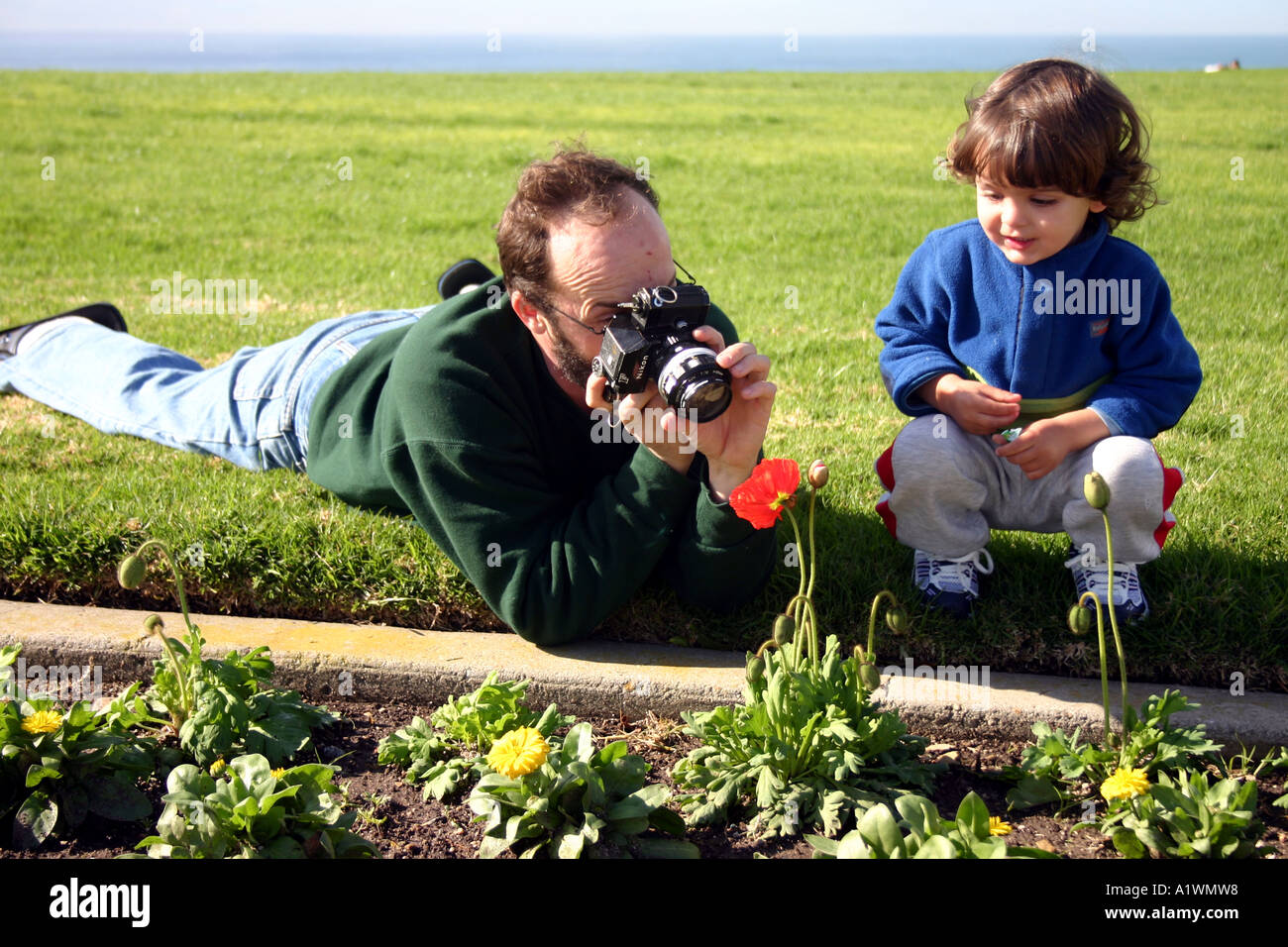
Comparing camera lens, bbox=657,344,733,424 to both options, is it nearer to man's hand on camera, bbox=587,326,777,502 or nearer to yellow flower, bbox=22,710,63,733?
man's hand on camera, bbox=587,326,777,502

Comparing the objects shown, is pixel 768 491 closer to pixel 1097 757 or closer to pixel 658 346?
pixel 658 346

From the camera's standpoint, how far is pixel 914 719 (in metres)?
2.80

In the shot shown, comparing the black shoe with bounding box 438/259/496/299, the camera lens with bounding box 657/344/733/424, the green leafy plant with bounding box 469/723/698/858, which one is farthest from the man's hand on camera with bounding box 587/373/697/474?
the black shoe with bounding box 438/259/496/299

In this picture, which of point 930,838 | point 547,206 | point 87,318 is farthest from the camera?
point 87,318

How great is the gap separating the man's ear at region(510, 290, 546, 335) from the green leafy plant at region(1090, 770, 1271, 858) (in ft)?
5.66

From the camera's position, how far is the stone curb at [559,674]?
276cm

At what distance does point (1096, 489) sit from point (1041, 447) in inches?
27.7

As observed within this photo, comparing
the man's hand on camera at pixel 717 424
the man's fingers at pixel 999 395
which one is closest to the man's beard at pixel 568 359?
the man's hand on camera at pixel 717 424

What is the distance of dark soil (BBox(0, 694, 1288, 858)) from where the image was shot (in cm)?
242

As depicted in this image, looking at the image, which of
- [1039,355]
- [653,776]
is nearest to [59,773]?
[653,776]

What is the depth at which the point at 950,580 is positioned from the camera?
308cm

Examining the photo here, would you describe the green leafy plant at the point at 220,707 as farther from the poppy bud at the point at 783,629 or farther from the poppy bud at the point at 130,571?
the poppy bud at the point at 783,629

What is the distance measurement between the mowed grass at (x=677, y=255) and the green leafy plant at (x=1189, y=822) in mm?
675
